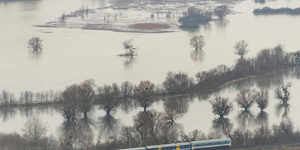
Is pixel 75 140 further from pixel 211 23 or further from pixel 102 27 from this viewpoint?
pixel 211 23

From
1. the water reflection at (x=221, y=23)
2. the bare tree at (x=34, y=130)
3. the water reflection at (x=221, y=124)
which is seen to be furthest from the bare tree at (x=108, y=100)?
the water reflection at (x=221, y=23)

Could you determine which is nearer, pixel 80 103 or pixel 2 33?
pixel 80 103

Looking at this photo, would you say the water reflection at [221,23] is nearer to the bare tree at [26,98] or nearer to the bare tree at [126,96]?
the bare tree at [126,96]

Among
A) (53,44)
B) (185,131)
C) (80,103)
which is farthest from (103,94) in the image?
(53,44)

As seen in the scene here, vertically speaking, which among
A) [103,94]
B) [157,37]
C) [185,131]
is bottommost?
[185,131]

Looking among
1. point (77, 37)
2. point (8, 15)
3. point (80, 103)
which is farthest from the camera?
point (8, 15)

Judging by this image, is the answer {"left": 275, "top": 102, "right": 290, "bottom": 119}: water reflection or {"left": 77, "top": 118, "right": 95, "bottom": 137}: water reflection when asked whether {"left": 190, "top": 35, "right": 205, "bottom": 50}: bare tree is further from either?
{"left": 77, "top": 118, "right": 95, "bottom": 137}: water reflection

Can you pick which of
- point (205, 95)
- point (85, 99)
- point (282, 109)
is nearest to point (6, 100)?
point (85, 99)
